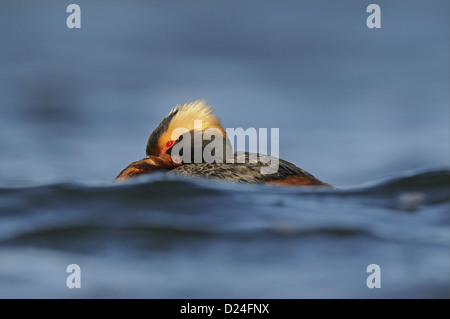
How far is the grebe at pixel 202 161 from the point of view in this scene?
26.6ft

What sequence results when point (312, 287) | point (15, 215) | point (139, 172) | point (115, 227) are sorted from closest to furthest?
point (312, 287)
point (115, 227)
point (15, 215)
point (139, 172)

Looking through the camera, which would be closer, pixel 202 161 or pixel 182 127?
pixel 202 161

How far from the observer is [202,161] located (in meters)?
8.72

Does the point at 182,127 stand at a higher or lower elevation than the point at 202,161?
higher

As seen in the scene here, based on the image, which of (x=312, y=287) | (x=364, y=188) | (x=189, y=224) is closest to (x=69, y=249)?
(x=189, y=224)

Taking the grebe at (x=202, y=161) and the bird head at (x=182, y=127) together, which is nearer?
the grebe at (x=202, y=161)

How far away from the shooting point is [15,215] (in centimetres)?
746

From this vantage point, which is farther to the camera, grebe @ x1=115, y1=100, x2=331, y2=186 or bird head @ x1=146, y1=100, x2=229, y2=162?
bird head @ x1=146, y1=100, x2=229, y2=162

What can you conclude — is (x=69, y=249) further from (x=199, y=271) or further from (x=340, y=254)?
(x=340, y=254)

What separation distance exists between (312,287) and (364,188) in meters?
3.08

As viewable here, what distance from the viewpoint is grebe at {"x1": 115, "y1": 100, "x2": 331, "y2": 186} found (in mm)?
8117

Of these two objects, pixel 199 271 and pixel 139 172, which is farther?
pixel 139 172

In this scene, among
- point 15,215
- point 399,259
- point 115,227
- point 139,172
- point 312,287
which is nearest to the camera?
point 312,287

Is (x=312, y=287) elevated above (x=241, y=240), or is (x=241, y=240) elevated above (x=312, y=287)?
(x=241, y=240)
